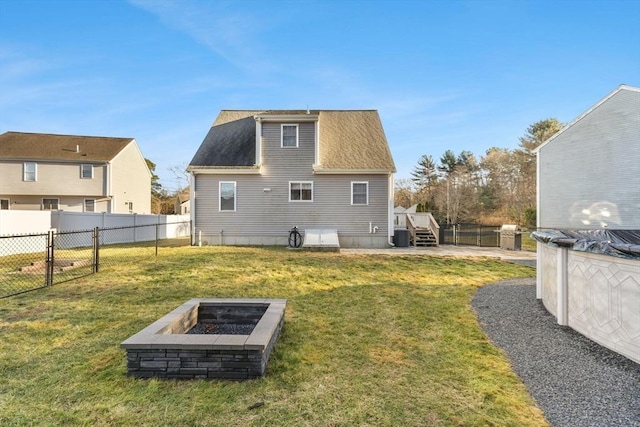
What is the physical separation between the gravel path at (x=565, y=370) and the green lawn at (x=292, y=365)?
20 cm

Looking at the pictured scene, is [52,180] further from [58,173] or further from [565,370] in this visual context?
[565,370]

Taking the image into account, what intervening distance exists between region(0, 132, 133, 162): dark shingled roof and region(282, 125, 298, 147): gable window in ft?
51.4

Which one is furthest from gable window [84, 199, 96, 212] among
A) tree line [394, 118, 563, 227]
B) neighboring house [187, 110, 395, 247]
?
tree line [394, 118, 563, 227]

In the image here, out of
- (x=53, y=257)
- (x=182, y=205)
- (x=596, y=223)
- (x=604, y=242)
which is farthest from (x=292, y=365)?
(x=182, y=205)

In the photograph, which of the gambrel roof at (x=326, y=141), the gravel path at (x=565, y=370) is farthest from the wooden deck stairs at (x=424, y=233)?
the gravel path at (x=565, y=370)

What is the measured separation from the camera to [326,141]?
1644cm

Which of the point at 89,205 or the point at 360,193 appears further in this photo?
the point at 89,205

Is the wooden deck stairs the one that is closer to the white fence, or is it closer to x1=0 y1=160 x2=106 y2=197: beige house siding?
the white fence

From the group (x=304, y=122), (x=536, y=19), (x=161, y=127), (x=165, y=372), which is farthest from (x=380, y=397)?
(x=161, y=127)

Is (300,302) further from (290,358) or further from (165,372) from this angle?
(165,372)

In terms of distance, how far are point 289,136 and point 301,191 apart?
273 centimetres

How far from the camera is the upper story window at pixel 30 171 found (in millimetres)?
22125

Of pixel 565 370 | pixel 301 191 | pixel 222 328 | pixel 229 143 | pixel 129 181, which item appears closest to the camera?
pixel 565 370

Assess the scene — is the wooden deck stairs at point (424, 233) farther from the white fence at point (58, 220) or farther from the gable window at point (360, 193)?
the white fence at point (58, 220)
